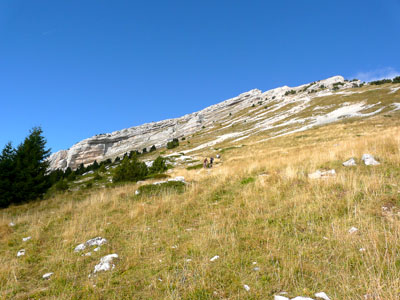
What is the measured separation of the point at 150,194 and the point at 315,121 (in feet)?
158

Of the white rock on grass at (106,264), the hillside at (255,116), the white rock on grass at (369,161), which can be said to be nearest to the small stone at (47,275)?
the white rock on grass at (106,264)

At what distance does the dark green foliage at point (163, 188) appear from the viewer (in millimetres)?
9411

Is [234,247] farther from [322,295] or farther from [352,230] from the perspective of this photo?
[352,230]

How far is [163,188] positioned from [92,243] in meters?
4.85

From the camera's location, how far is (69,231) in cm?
600

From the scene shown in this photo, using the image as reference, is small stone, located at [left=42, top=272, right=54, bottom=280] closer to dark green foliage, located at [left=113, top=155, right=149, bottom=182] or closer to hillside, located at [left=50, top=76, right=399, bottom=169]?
dark green foliage, located at [left=113, top=155, right=149, bottom=182]

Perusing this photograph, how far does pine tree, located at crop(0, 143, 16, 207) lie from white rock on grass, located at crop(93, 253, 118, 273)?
20.1 m

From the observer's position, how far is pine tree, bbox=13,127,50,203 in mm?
18375

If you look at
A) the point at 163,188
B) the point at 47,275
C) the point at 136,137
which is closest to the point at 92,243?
the point at 47,275

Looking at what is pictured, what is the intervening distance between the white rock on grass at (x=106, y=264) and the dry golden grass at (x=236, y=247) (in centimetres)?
17

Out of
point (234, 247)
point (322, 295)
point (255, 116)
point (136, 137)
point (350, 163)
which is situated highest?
point (136, 137)

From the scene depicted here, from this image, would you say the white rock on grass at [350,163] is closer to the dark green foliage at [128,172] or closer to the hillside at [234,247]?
the hillside at [234,247]

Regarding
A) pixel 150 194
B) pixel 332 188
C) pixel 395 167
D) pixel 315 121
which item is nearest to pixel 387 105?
pixel 315 121

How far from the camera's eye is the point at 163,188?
9.81 metres
